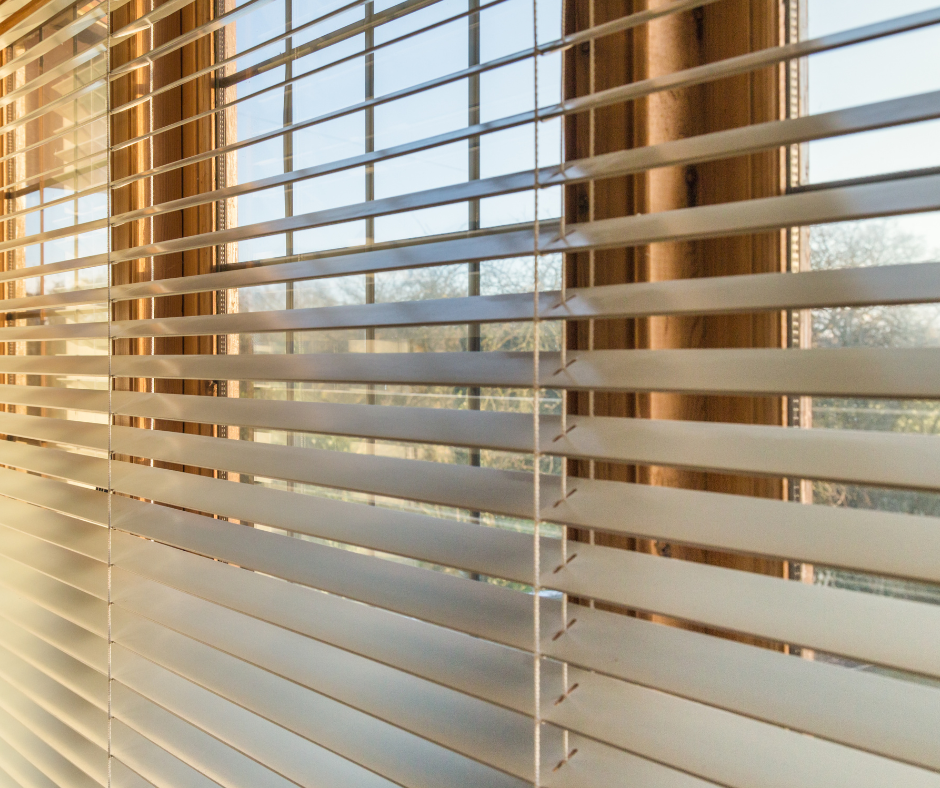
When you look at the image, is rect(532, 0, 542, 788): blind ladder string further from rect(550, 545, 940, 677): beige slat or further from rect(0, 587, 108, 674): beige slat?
rect(0, 587, 108, 674): beige slat

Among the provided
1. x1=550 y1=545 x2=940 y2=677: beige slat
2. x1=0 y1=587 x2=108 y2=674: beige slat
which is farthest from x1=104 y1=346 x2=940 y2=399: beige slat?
x1=0 y1=587 x2=108 y2=674: beige slat

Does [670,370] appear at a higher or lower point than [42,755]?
higher

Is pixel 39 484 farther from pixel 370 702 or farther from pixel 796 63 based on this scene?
pixel 796 63


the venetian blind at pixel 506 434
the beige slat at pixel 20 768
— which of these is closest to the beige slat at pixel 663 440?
the venetian blind at pixel 506 434

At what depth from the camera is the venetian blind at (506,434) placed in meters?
0.46

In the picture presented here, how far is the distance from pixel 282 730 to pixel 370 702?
Result: 0.19 meters

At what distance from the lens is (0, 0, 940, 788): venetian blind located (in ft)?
1.52

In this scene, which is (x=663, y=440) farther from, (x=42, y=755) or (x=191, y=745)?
(x=42, y=755)

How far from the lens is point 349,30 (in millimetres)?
899

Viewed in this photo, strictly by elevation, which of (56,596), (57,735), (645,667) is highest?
(645,667)

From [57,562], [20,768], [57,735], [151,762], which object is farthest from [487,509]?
[20,768]

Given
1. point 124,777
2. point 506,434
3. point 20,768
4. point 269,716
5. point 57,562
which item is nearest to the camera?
point 506,434

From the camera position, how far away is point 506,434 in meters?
0.61

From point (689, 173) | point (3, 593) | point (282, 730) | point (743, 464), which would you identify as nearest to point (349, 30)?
point (689, 173)
